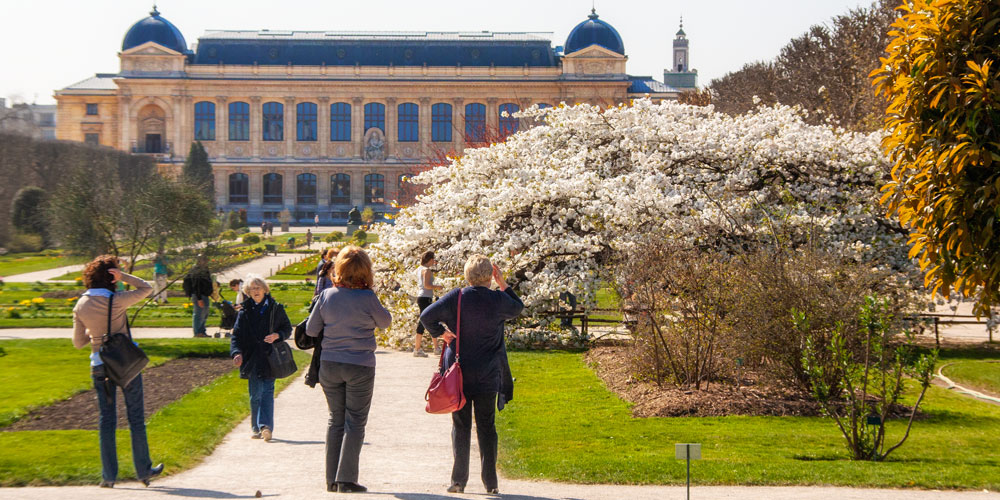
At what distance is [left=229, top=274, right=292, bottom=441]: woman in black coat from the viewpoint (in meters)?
11.1

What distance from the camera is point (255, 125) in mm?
93562

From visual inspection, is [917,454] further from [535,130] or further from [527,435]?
[535,130]

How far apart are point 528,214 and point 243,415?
324 inches

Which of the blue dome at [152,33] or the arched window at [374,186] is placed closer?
the blue dome at [152,33]

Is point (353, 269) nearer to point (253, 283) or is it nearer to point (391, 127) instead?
point (253, 283)

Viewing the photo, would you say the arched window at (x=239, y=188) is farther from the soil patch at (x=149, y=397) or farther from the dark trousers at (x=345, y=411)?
the dark trousers at (x=345, y=411)

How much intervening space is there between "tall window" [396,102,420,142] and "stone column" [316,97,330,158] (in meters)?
5.81

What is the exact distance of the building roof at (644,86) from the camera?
93.4 m

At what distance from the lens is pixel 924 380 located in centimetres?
1076

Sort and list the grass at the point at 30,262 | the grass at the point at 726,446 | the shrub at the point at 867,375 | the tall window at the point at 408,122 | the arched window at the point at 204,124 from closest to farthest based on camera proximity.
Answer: the grass at the point at 726,446 < the shrub at the point at 867,375 < the grass at the point at 30,262 < the arched window at the point at 204,124 < the tall window at the point at 408,122

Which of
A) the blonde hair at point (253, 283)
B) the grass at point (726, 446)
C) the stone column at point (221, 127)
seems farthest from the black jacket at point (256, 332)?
the stone column at point (221, 127)

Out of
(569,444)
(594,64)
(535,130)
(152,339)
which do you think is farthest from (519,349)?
(594,64)

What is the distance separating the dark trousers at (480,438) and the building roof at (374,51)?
85767mm

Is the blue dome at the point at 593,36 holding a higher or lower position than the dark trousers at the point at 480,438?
higher
